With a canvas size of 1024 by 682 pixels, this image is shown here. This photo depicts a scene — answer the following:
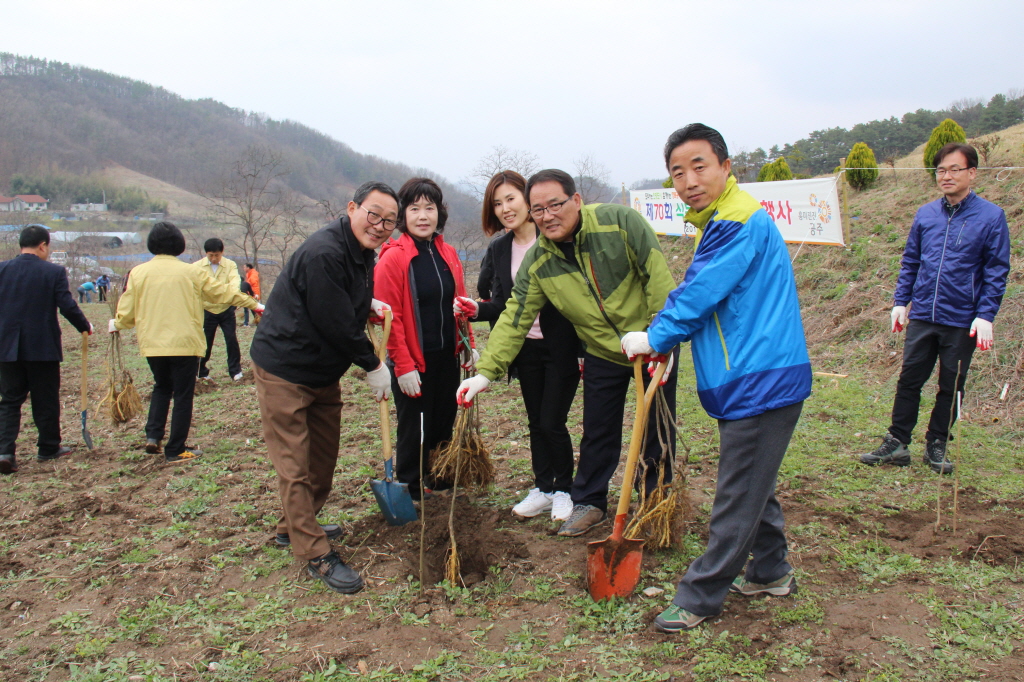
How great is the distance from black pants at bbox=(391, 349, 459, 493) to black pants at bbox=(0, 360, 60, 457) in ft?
10.5

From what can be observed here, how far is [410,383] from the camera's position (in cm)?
351

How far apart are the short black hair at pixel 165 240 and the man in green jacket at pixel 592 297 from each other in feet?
10.5

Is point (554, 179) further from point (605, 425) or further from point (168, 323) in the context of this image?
point (168, 323)

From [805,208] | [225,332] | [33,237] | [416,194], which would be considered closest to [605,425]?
[416,194]

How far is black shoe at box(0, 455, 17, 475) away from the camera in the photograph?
4793 mm

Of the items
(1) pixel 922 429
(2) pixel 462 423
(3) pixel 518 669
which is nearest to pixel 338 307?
(2) pixel 462 423

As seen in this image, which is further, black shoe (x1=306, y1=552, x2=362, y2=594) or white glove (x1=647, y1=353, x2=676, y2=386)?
black shoe (x1=306, y1=552, x2=362, y2=594)

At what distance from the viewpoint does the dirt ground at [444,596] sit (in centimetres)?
238

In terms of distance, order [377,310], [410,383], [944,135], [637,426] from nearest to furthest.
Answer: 1. [637,426]
2. [377,310]
3. [410,383]
4. [944,135]

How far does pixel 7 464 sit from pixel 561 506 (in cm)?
423

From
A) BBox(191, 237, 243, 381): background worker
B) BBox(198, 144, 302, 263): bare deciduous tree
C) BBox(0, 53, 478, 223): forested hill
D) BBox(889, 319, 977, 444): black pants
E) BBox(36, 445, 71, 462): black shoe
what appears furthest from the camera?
BBox(0, 53, 478, 223): forested hill

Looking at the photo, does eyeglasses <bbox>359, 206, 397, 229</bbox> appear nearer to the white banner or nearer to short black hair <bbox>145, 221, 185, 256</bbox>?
short black hair <bbox>145, 221, 185, 256</bbox>

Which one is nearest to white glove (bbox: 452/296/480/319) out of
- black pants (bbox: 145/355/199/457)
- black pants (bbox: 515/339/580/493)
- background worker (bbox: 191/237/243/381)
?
black pants (bbox: 515/339/580/493)

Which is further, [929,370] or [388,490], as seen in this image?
[929,370]
